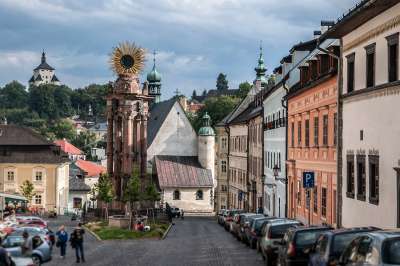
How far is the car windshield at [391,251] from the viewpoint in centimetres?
1317

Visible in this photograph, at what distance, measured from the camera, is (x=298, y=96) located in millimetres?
45594

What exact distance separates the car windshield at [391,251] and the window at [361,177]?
54.6ft

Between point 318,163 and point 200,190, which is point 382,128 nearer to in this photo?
point 318,163

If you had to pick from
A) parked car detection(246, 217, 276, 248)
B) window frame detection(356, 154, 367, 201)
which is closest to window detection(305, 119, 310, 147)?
parked car detection(246, 217, 276, 248)

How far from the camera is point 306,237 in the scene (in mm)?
21625

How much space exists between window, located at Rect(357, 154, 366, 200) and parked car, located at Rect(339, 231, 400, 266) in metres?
15.3

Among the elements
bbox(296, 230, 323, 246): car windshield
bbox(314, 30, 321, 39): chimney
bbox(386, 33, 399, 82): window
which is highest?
bbox(314, 30, 321, 39): chimney

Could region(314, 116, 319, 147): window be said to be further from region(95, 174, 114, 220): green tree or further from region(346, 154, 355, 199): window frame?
region(95, 174, 114, 220): green tree

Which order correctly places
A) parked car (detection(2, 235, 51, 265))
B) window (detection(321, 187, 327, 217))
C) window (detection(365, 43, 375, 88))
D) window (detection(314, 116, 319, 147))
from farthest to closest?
window (detection(314, 116, 319, 147)), window (detection(321, 187, 327, 217)), window (detection(365, 43, 375, 88)), parked car (detection(2, 235, 51, 265))

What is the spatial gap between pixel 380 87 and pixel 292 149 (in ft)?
70.8

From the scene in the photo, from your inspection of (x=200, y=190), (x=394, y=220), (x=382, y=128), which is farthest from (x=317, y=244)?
(x=200, y=190)

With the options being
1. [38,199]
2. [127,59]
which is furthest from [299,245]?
[38,199]

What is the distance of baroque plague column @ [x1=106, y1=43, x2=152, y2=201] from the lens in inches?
3211

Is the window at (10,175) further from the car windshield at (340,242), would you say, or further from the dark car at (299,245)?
the car windshield at (340,242)
